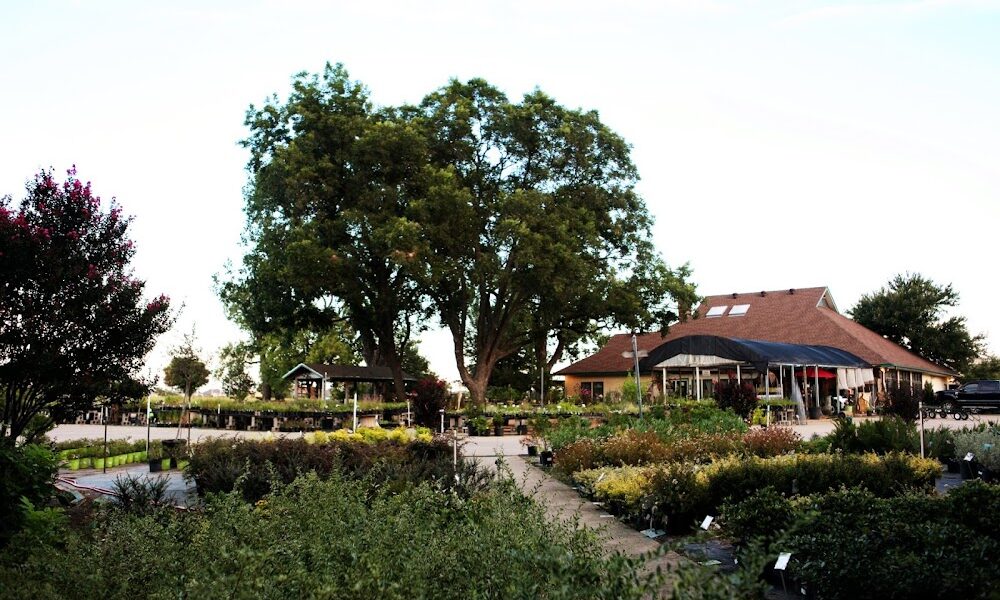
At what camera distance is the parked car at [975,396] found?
34.8 m

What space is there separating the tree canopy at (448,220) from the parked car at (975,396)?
483 inches

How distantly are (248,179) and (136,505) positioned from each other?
32.5m

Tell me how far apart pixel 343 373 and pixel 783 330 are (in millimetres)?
25273

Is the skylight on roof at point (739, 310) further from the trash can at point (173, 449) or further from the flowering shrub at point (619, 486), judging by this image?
the flowering shrub at point (619, 486)

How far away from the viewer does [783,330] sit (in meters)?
45.2

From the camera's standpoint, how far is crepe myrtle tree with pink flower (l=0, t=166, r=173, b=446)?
9.77m

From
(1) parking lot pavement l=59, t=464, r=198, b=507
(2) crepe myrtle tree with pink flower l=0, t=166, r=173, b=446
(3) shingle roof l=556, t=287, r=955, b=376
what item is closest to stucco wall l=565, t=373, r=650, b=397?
(3) shingle roof l=556, t=287, r=955, b=376

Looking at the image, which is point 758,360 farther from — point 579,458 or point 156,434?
point 156,434

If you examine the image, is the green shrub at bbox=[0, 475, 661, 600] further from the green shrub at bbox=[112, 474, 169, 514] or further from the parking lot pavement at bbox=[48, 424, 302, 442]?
the parking lot pavement at bbox=[48, 424, 302, 442]

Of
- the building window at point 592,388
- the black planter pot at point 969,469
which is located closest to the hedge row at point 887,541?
the black planter pot at point 969,469

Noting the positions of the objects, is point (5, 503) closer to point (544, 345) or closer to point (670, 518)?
point (670, 518)

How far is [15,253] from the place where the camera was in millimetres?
9562

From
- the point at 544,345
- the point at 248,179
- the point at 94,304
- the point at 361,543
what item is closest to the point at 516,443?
the point at 94,304

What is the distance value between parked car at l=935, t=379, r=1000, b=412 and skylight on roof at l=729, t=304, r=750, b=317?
47.2 ft
